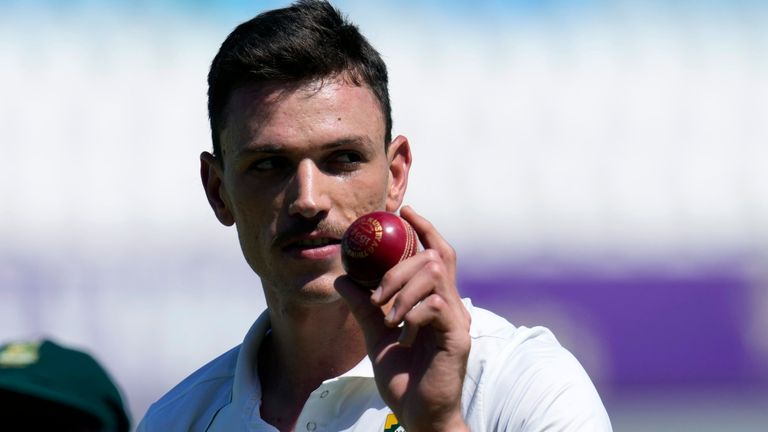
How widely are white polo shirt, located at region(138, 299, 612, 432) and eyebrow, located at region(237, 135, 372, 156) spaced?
434 millimetres

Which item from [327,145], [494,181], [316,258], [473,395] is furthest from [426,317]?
[494,181]

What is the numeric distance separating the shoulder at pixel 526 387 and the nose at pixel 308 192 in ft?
1.37

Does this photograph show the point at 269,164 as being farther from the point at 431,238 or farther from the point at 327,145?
the point at 431,238

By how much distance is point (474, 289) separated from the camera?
6.48m

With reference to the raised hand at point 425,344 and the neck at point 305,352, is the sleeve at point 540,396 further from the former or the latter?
the neck at point 305,352

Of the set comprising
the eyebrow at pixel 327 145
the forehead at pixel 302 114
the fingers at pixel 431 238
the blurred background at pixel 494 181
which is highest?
the forehead at pixel 302 114

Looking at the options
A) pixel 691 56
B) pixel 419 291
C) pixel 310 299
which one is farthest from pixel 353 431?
pixel 691 56

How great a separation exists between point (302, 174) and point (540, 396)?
27.7 inches

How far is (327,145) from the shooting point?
8.26ft

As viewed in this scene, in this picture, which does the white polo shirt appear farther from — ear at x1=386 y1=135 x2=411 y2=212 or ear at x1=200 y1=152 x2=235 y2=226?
ear at x1=386 y1=135 x2=411 y2=212

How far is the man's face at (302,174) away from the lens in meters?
2.48

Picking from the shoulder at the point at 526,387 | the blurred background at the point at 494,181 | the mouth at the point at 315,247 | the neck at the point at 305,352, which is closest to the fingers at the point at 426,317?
the shoulder at the point at 526,387

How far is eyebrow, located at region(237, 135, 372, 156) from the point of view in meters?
2.52

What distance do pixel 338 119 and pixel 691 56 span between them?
5284 millimetres
